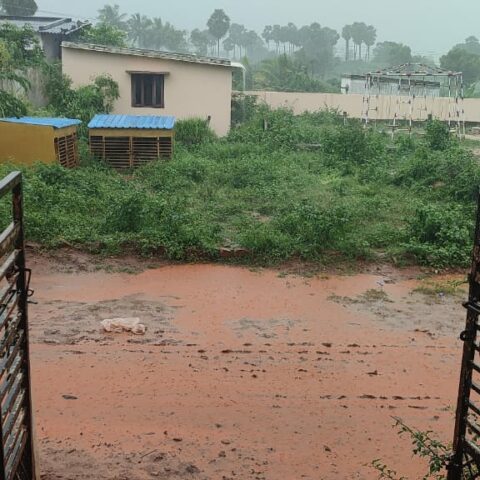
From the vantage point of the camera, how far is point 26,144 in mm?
11969

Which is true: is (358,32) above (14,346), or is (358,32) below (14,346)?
above

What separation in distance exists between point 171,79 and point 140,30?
4994 cm

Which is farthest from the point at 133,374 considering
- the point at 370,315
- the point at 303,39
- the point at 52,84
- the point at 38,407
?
the point at 303,39

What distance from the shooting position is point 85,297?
7168 millimetres

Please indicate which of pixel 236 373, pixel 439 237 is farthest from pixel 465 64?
pixel 236 373

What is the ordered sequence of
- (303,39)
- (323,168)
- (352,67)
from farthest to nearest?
(303,39)
(352,67)
(323,168)

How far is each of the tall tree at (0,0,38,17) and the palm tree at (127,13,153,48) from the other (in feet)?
98.9

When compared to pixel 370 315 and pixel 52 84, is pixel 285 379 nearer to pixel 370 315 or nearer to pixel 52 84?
pixel 370 315

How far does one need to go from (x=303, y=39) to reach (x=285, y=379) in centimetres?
8534

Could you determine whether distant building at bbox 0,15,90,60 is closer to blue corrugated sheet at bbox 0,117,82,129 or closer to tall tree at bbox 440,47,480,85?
blue corrugated sheet at bbox 0,117,82,129

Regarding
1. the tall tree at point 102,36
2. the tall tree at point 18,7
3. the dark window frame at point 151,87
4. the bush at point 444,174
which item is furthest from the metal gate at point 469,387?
the tall tree at point 18,7

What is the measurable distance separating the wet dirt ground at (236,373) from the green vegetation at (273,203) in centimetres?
65

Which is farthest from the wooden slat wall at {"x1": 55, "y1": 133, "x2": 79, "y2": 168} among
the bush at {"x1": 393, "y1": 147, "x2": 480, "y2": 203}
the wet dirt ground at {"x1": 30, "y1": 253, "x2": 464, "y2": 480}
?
the bush at {"x1": 393, "y1": 147, "x2": 480, "y2": 203}

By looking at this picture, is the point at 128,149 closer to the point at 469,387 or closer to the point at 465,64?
the point at 469,387
